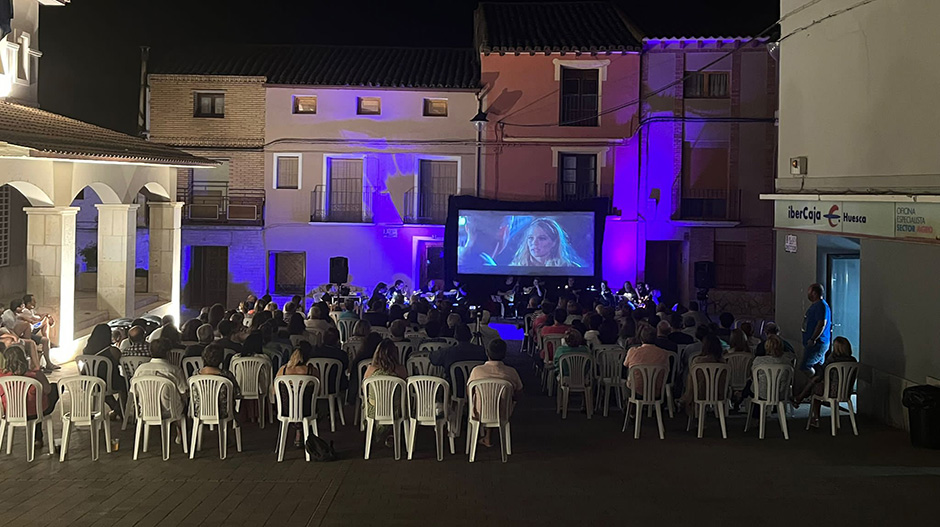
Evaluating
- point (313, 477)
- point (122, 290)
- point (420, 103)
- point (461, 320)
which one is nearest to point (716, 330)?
point (461, 320)

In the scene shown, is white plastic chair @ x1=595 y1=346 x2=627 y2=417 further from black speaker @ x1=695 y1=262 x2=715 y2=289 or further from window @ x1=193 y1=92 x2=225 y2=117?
window @ x1=193 y1=92 x2=225 y2=117

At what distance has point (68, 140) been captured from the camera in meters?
14.1

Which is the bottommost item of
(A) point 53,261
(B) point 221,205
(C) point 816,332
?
(C) point 816,332

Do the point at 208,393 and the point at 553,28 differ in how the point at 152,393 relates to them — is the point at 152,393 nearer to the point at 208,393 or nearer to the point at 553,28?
the point at 208,393

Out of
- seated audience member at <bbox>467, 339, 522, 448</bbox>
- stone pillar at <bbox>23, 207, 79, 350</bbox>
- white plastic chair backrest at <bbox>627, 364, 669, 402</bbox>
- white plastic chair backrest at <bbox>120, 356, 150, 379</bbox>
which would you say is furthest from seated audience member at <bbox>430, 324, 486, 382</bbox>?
stone pillar at <bbox>23, 207, 79, 350</bbox>

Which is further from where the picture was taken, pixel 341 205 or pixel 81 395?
pixel 341 205

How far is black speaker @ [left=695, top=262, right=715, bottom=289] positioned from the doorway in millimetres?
9051

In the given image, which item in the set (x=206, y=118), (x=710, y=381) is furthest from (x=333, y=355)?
(x=206, y=118)

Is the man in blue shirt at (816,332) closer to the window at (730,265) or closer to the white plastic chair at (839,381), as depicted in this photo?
the white plastic chair at (839,381)

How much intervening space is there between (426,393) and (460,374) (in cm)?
119

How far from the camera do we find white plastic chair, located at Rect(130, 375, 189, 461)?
948cm

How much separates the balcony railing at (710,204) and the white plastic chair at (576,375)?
1439 cm

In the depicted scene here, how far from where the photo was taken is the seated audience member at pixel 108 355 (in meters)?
10.8

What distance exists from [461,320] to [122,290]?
776 centimetres
